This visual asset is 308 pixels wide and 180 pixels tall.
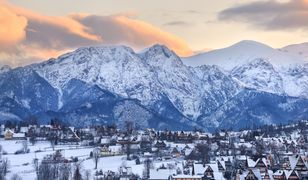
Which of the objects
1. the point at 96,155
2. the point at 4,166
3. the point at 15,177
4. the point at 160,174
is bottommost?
the point at 15,177

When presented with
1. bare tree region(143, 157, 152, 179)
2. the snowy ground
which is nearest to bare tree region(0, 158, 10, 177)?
the snowy ground

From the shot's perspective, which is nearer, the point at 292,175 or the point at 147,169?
the point at 292,175

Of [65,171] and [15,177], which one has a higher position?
[65,171]

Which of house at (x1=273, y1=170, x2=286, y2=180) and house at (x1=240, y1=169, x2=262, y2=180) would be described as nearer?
house at (x1=240, y1=169, x2=262, y2=180)

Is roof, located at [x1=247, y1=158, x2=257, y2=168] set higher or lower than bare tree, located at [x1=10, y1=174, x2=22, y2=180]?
higher

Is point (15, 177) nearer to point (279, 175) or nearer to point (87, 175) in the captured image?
point (87, 175)

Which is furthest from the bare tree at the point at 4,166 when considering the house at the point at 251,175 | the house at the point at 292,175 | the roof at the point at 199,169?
the house at the point at 292,175

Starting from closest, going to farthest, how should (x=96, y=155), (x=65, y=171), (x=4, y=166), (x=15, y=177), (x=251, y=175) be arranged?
(x=251, y=175)
(x=15, y=177)
(x=65, y=171)
(x=4, y=166)
(x=96, y=155)

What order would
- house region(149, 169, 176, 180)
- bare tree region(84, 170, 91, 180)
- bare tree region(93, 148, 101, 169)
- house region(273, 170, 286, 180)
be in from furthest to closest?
bare tree region(93, 148, 101, 169) < bare tree region(84, 170, 91, 180) < house region(149, 169, 176, 180) < house region(273, 170, 286, 180)

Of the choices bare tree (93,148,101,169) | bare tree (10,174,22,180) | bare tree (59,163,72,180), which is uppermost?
bare tree (93,148,101,169)

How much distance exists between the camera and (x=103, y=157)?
192375mm

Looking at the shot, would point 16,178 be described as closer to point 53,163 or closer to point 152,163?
point 53,163

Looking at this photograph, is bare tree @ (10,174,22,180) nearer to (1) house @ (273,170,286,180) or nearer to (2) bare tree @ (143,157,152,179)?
(2) bare tree @ (143,157,152,179)

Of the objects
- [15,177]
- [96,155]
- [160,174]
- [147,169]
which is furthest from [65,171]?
[96,155]
